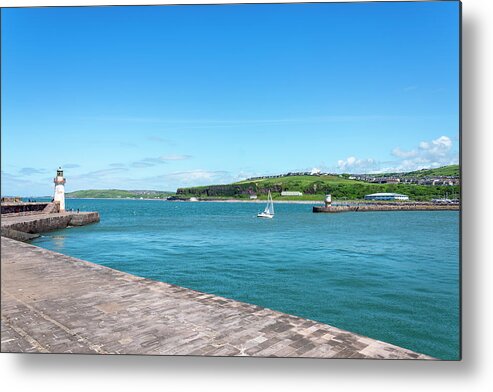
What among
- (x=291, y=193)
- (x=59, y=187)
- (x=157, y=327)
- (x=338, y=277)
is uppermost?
(x=59, y=187)

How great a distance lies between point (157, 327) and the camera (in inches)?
143

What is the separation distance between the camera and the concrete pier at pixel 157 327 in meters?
3.25

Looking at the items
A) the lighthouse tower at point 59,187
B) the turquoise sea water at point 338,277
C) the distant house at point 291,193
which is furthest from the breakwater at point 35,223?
the distant house at point 291,193

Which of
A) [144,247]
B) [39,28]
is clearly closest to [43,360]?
[39,28]

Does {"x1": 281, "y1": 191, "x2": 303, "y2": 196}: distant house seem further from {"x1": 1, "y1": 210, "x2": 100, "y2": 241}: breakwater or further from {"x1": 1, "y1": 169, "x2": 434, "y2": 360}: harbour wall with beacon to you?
{"x1": 1, "y1": 169, "x2": 434, "y2": 360}: harbour wall with beacon

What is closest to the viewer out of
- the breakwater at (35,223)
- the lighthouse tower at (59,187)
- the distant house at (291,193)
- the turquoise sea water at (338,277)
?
the turquoise sea water at (338,277)

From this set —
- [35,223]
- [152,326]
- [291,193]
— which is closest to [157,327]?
[152,326]

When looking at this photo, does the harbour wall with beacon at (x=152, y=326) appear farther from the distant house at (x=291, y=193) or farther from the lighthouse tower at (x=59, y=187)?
the distant house at (x=291, y=193)

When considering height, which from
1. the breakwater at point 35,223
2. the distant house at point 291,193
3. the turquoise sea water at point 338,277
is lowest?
the turquoise sea water at point 338,277

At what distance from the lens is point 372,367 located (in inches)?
130

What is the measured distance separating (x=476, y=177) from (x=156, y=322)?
384 centimetres

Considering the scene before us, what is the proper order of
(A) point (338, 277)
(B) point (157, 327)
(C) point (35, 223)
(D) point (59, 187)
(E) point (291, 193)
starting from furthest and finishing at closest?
1. (E) point (291, 193)
2. (D) point (59, 187)
3. (C) point (35, 223)
4. (A) point (338, 277)
5. (B) point (157, 327)

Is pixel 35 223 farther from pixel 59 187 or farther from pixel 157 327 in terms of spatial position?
pixel 157 327

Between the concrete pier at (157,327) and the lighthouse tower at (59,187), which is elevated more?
the lighthouse tower at (59,187)
